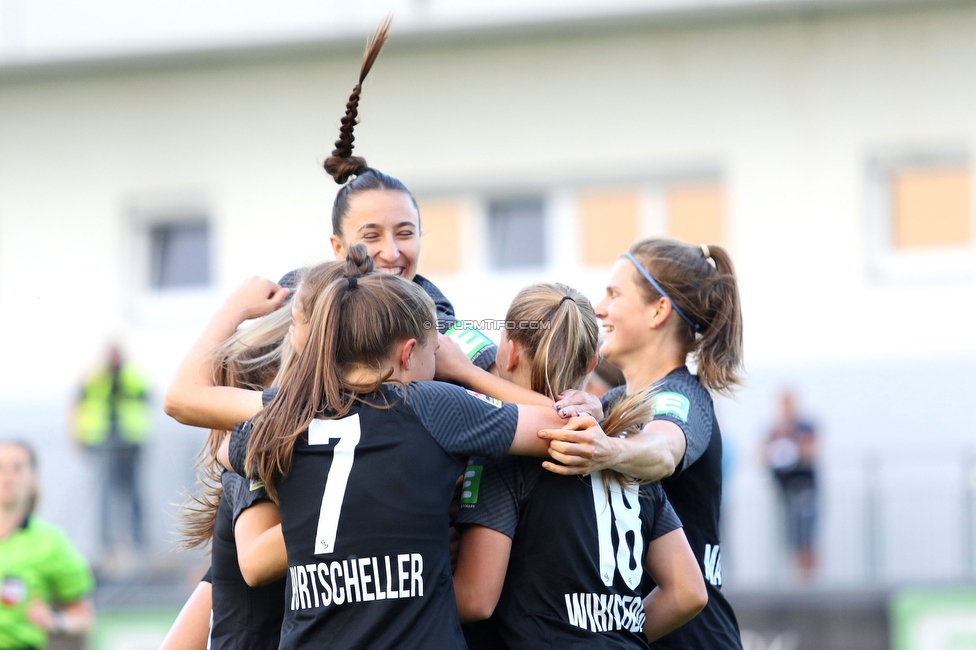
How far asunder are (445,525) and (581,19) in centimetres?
898

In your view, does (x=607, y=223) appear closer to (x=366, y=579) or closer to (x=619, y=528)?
(x=619, y=528)

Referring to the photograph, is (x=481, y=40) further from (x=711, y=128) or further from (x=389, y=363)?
(x=389, y=363)

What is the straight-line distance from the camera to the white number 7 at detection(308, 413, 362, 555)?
2.55m

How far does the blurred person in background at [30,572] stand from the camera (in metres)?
5.84

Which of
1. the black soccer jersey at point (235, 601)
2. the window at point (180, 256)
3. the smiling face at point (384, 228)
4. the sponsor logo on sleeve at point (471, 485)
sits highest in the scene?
the window at point (180, 256)

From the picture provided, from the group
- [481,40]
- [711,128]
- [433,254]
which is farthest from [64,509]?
[711,128]

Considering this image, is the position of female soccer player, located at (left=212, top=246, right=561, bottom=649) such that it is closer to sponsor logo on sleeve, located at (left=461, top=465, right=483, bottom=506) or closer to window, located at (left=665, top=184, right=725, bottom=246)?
sponsor logo on sleeve, located at (left=461, top=465, right=483, bottom=506)

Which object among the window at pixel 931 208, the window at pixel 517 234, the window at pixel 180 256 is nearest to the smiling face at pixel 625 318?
the window at pixel 931 208

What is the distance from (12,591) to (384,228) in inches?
145

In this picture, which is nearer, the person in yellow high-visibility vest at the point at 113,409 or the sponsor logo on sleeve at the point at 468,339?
the sponsor logo on sleeve at the point at 468,339

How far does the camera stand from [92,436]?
1032 cm

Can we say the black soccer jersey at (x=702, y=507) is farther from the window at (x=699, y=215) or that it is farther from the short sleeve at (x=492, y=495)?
the window at (x=699, y=215)

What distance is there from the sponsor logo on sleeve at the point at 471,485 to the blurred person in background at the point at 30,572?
3.86 meters

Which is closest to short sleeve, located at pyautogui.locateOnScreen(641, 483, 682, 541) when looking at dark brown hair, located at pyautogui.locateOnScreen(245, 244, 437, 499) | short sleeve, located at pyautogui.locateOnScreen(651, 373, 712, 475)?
short sleeve, located at pyautogui.locateOnScreen(651, 373, 712, 475)
